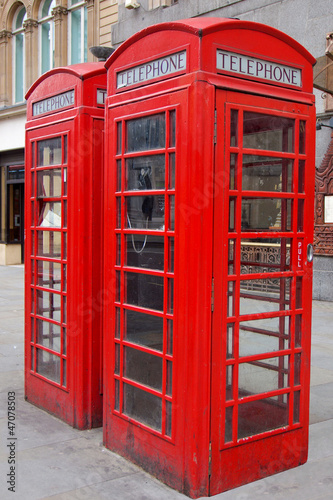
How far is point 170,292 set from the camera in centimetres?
347

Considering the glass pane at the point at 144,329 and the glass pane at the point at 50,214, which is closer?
the glass pane at the point at 144,329

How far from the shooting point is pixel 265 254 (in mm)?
4012

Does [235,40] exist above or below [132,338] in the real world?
above

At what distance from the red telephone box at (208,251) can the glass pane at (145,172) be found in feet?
0.03

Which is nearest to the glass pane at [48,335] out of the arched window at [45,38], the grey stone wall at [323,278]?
the grey stone wall at [323,278]

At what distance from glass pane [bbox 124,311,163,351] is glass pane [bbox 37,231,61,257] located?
1.23 meters

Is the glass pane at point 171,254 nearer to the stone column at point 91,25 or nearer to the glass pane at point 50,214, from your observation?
the glass pane at point 50,214

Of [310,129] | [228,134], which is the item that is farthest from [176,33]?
[310,129]

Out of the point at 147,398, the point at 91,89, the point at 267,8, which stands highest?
the point at 267,8

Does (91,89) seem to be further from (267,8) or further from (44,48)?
(44,48)

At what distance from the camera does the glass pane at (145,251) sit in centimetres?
357

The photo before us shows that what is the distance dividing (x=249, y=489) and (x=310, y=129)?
2349mm

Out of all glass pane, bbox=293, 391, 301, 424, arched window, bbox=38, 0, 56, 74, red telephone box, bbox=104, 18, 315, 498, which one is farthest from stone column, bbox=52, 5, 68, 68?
glass pane, bbox=293, 391, 301, 424

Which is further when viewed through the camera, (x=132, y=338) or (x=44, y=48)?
(x=44, y=48)
